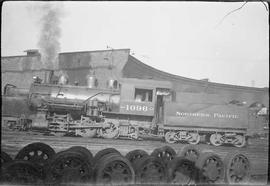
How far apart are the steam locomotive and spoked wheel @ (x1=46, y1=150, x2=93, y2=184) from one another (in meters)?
3.05

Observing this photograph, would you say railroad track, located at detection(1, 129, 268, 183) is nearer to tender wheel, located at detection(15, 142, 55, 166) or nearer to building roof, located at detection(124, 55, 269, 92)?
tender wheel, located at detection(15, 142, 55, 166)

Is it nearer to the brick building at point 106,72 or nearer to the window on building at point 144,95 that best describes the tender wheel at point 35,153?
the brick building at point 106,72

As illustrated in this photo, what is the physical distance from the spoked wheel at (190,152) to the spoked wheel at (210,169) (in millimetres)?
292

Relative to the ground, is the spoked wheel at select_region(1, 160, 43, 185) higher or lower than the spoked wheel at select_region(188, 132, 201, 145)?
lower

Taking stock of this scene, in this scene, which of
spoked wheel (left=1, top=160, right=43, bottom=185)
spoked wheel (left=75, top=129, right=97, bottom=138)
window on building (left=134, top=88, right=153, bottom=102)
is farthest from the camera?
window on building (left=134, top=88, right=153, bottom=102)

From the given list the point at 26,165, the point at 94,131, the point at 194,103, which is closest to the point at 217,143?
the point at 194,103

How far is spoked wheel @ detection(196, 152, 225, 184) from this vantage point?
16.2 feet

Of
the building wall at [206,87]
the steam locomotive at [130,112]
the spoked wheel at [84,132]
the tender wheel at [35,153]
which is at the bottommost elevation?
the tender wheel at [35,153]

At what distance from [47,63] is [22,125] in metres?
3.62

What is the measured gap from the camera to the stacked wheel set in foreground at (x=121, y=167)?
14.3ft

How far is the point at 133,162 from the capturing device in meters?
5.04

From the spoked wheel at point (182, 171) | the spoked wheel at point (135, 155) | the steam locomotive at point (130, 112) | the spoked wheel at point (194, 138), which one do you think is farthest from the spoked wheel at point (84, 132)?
the spoked wheel at point (182, 171)

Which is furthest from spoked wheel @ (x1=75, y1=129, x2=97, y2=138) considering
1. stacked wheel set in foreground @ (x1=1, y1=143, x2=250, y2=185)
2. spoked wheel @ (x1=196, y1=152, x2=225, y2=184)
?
spoked wheel @ (x1=196, y1=152, x2=225, y2=184)

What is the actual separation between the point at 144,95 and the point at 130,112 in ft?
2.64
